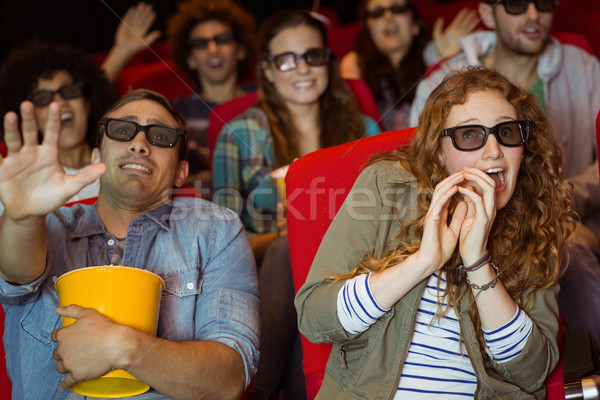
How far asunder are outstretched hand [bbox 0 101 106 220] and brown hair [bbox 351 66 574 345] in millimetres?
593

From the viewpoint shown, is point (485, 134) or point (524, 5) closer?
point (485, 134)

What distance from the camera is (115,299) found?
1317 millimetres

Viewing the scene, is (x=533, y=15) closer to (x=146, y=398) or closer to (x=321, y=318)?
(x=321, y=318)

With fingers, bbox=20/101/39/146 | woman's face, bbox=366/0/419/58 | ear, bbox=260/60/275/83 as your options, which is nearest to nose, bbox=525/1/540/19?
woman's face, bbox=366/0/419/58

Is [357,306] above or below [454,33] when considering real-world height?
below

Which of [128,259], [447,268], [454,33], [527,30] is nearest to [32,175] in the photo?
[128,259]

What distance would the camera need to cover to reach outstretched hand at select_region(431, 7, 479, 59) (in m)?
3.06

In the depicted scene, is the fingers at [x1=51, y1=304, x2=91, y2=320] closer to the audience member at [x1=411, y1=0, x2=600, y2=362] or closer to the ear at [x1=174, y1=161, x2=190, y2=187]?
the ear at [x1=174, y1=161, x2=190, y2=187]

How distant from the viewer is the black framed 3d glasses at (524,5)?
2.59m

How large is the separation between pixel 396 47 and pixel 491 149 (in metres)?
1.77

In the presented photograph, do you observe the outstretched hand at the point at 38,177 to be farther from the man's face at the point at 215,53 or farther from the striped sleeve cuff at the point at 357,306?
the man's face at the point at 215,53

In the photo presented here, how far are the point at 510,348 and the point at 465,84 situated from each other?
0.57m

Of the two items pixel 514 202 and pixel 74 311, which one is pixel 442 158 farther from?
pixel 74 311

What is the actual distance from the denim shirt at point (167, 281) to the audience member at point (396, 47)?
5.18ft
